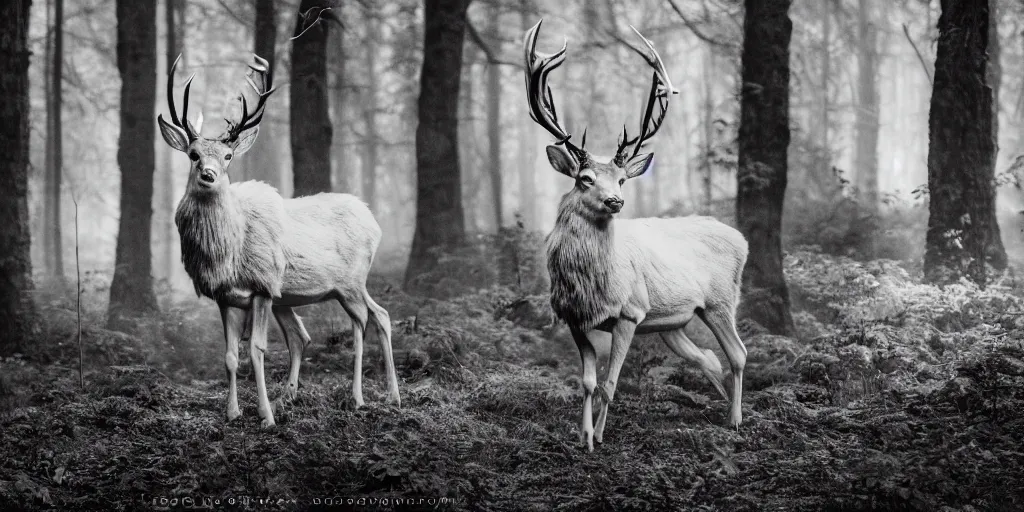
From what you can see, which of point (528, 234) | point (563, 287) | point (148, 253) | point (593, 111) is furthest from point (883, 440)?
point (593, 111)

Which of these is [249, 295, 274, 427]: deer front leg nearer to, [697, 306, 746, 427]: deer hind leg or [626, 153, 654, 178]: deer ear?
[626, 153, 654, 178]: deer ear

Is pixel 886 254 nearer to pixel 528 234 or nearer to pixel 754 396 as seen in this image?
pixel 528 234

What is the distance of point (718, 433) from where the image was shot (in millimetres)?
7004

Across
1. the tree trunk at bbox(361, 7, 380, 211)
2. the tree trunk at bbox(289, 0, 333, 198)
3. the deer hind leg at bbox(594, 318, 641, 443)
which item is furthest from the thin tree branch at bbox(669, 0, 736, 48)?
the tree trunk at bbox(361, 7, 380, 211)

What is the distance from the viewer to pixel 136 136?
1444 cm

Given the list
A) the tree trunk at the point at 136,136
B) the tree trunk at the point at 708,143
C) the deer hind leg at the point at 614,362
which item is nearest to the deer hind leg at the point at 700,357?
the deer hind leg at the point at 614,362

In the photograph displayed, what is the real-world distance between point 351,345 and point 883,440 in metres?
6.13

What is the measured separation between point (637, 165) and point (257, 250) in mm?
3356

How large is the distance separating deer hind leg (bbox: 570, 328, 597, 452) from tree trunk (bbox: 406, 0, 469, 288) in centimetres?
811

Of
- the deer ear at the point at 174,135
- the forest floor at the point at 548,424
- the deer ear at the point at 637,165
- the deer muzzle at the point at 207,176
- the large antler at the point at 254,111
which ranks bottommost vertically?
the forest floor at the point at 548,424

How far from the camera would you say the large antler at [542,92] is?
686cm

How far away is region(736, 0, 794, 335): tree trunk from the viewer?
10773 mm

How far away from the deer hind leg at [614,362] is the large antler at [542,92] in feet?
4.42

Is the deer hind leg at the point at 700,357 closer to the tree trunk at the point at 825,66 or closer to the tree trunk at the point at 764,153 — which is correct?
the tree trunk at the point at 764,153
